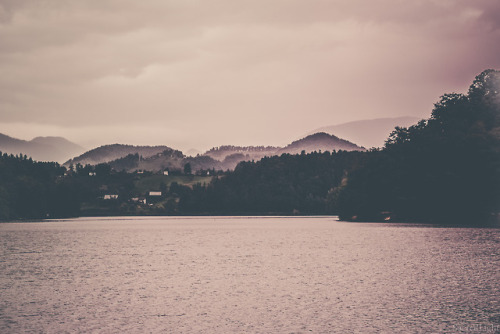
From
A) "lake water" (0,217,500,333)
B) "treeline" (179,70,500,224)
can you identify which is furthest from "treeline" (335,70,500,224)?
"lake water" (0,217,500,333)

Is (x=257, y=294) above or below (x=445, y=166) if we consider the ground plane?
below

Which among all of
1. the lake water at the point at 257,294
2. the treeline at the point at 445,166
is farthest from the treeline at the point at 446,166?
the lake water at the point at 257,294

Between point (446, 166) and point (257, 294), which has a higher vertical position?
point (446, 166)

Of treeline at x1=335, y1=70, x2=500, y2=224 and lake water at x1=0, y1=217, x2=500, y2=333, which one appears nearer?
lake water at x1=0, y1=217, x2=500, y2=333

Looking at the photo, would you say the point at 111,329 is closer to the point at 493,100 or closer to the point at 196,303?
the point at 196,303

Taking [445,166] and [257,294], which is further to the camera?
[445,166]

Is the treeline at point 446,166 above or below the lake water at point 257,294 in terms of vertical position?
above

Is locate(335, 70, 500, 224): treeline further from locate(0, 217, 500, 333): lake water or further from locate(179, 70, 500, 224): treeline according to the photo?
locate(0, 217, 500, 333): lake water

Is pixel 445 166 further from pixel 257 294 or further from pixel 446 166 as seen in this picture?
pixel 257 294

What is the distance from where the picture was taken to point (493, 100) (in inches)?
5714

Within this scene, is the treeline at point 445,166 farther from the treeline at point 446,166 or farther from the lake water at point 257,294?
the lake water at point 257,294

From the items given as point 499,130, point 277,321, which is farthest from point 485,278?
point 499,130

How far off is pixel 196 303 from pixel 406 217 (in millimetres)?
135650

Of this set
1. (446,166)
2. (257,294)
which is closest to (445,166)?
(446,166)
